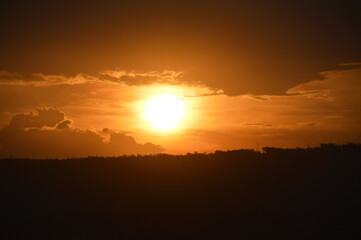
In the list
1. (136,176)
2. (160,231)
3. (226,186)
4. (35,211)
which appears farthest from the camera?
(136,176)

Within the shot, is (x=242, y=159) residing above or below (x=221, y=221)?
above

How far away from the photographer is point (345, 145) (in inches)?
1447

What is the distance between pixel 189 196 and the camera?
31.4 m

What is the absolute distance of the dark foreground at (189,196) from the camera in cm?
2653

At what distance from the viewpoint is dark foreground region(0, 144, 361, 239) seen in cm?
2653

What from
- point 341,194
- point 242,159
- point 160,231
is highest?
point 242,159

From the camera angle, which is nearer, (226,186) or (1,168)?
(226,186)

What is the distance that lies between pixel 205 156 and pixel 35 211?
14.2 metres

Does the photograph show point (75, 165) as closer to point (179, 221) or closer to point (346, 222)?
point (179, 221)

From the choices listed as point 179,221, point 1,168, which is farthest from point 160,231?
point 1,168

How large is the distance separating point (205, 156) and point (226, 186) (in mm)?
4970

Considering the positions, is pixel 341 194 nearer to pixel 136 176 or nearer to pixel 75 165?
pixel 136 176

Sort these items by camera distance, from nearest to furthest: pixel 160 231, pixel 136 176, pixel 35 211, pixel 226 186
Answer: pixel 160 231 → pixel 35 211 → pixel 226 186 → pixel 136 176

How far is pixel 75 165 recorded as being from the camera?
36219mm
